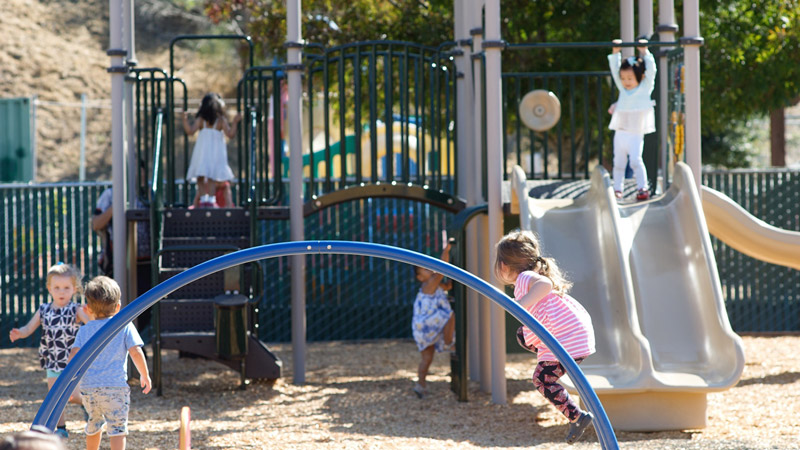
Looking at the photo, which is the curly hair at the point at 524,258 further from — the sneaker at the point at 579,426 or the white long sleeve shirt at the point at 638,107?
the white long sleeve shirt at the point at 638,107

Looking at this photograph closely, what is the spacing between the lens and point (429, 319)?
8133 millimetres

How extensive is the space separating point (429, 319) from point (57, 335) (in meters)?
3.17

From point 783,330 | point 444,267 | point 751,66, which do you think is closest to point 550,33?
point 751,66

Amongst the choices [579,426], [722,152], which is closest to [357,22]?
[579,426]

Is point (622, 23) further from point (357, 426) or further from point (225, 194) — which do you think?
point (357, 426)

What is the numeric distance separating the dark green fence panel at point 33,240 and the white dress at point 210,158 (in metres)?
2.44

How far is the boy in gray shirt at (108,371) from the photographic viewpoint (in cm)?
499

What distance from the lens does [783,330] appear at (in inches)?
477

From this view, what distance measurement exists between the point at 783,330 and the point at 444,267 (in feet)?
30.8

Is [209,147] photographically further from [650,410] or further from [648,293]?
[650,410]

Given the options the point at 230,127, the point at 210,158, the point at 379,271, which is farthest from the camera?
the point at 379,271

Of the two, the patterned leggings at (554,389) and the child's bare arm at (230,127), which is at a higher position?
the child's bare arm at (230,127)

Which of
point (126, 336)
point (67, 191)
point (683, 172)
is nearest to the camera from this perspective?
point (126, 336)

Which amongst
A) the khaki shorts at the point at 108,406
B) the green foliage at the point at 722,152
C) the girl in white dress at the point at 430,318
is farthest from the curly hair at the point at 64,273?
the green foliage at the point at 722,152
